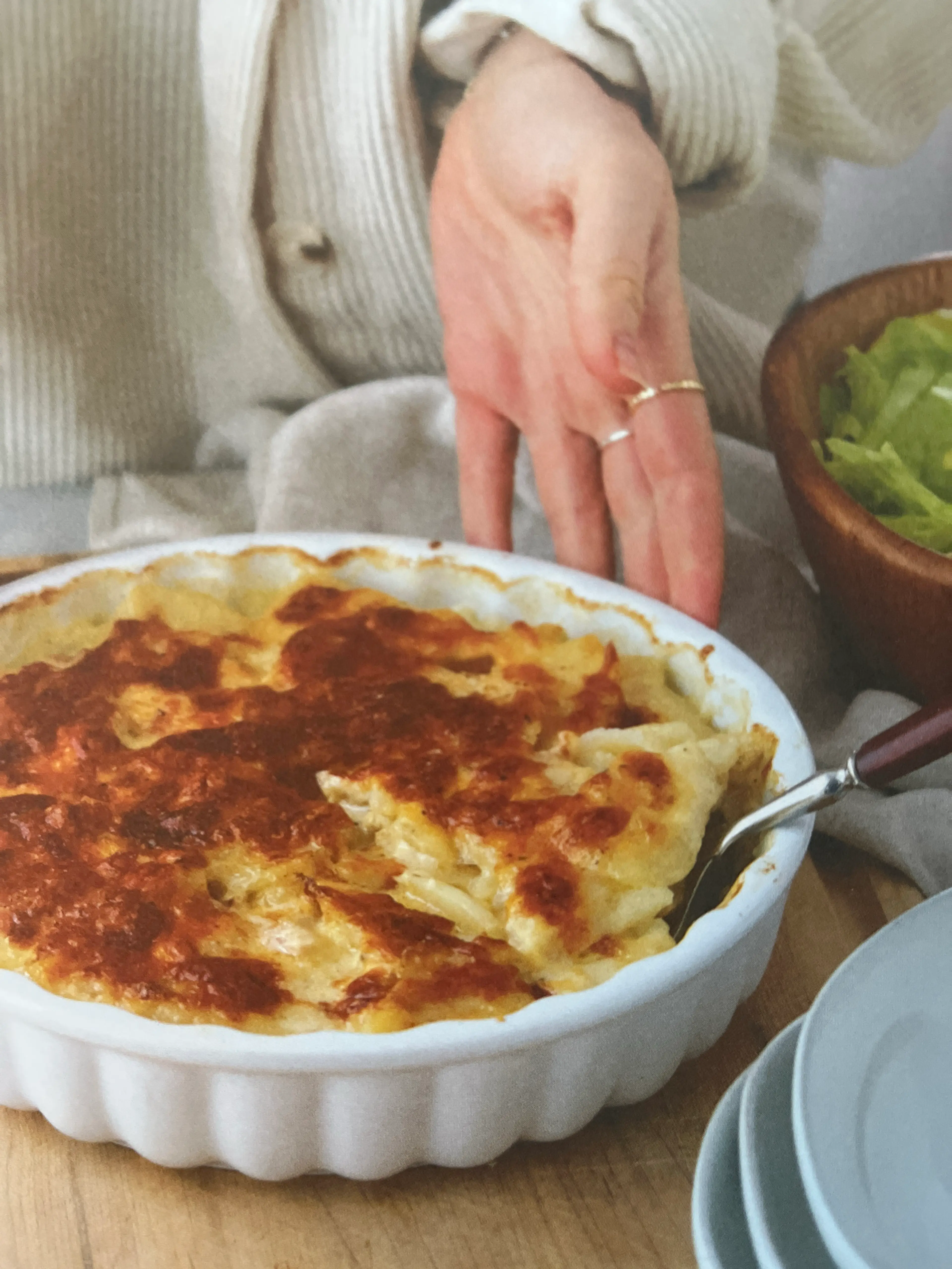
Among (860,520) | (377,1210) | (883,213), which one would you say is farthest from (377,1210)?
(883,213)

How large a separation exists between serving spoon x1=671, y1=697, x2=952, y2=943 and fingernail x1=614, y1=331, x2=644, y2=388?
1.26 feet

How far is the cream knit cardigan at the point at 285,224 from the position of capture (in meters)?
1.10

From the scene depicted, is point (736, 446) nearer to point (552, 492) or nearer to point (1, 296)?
point (552, 492)

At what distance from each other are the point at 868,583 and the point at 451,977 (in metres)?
0.47

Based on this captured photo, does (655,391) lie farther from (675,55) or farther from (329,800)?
(329,800)

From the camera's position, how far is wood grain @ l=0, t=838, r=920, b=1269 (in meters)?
0.63

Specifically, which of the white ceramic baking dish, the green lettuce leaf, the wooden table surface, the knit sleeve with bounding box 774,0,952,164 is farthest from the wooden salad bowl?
the wooden table surface

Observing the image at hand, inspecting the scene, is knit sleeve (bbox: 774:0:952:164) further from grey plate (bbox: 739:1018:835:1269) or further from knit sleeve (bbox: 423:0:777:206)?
grey plate (bbox: 739:1018:835:1269)

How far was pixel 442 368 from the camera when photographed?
49.0 inches

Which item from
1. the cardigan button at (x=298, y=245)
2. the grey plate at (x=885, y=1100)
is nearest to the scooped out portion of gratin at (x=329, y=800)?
the grey plate at (x=885, y=1100)

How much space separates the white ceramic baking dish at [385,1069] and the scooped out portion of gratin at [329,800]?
26 millimetres

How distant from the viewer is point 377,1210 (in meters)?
0.66

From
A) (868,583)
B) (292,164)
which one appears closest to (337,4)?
(292,164)

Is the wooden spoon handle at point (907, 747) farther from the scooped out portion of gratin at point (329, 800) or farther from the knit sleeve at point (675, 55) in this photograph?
the knit sleeve at point (675, 55)
